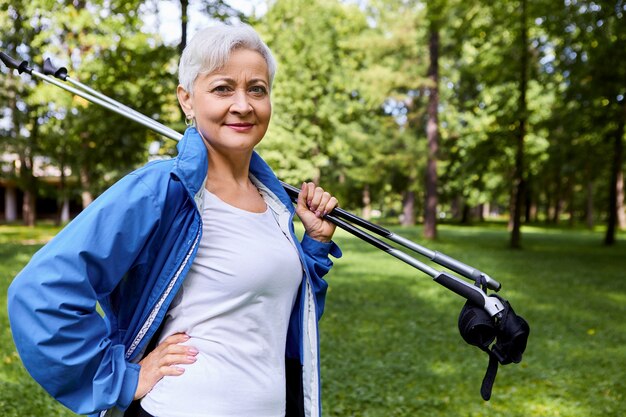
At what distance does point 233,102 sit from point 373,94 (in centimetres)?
2725

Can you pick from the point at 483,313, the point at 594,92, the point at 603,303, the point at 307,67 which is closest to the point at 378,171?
the point at 307,67

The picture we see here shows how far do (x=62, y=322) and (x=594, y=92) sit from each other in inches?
727

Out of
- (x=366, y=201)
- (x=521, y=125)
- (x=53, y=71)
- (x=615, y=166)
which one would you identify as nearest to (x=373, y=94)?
(x=521, y=125)

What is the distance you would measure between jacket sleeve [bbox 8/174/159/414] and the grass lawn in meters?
4.12

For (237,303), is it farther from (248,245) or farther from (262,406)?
(262,406)

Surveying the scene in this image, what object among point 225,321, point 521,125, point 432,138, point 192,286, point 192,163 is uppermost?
point 521,125

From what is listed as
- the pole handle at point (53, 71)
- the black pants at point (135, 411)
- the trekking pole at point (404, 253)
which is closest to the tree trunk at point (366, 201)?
the pole handle at point (53, 71)

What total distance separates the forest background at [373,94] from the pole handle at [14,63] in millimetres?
2711

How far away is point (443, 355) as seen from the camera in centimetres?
751

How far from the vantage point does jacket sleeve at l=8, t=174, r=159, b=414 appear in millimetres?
1447

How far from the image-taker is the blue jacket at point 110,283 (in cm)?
145

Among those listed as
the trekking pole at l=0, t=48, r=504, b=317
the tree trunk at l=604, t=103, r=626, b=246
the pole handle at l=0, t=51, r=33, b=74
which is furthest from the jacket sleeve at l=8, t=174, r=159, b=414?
the tree trunk at l=604, t=103, r=626, b=246

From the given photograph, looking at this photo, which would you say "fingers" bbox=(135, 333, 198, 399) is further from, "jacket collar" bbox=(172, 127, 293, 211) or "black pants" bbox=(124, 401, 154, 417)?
"jacket collar" bbox=(172, 127, 293, 211)

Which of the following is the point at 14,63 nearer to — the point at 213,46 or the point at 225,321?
the point at 213,46
